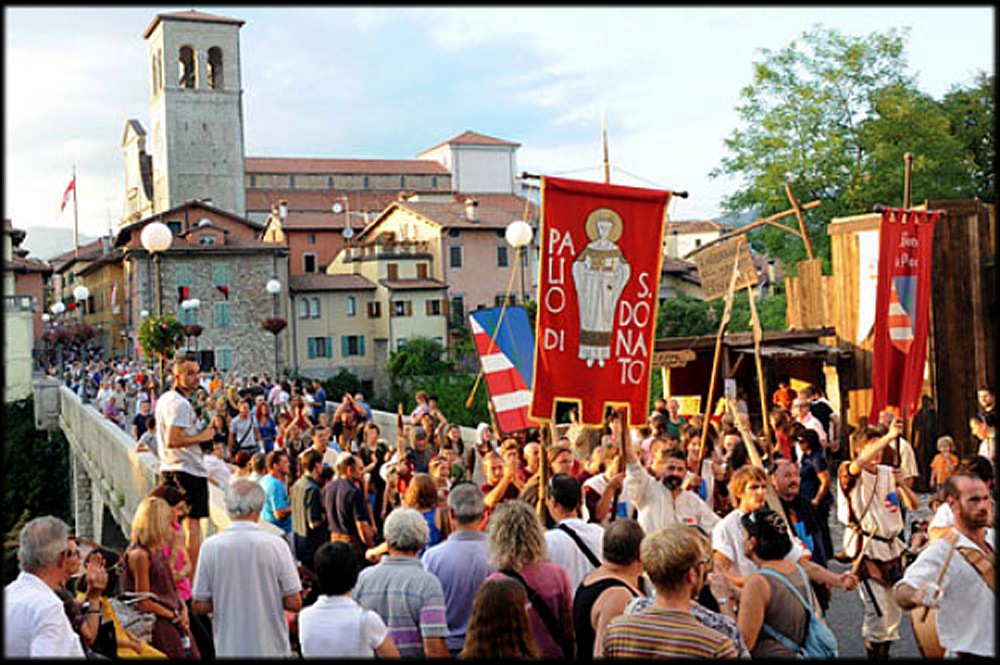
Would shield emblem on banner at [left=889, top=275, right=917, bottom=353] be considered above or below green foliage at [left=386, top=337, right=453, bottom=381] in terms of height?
above

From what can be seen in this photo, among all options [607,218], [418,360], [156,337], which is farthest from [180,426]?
[418,360]

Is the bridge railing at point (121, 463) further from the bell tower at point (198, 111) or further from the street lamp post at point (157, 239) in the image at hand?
the bell tower at point (198, 111)

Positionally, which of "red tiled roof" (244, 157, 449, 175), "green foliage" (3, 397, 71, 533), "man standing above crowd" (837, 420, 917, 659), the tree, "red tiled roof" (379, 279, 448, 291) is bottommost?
"green foliage" (3, 397, 71, 533)

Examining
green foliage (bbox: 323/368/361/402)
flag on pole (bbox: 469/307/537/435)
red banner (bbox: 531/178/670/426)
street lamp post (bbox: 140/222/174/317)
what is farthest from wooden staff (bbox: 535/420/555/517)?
green foliage (bbox: 323/368/361/402)

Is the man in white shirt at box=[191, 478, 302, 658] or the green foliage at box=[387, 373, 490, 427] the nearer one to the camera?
the man in white shirt at box=[191, 478, 302, 658]

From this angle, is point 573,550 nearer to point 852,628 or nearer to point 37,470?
point 852,628

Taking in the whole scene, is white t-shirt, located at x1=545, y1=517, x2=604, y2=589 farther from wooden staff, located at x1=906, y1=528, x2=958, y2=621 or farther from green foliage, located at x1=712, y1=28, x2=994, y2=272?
green foliage, located at x1=712, y1=28, x2=994, y2=272

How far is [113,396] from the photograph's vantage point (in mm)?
27125

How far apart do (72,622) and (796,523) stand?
4.26 m

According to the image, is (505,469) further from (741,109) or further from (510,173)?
(510,173)

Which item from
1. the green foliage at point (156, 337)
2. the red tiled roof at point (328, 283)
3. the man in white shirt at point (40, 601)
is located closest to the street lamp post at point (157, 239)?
the green foliage at point (156, 337)

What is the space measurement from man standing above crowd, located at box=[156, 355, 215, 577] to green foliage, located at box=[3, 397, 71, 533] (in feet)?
112

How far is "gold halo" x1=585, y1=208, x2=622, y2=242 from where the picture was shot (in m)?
7.75

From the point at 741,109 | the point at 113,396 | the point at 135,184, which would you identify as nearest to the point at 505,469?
the point at 113,396
